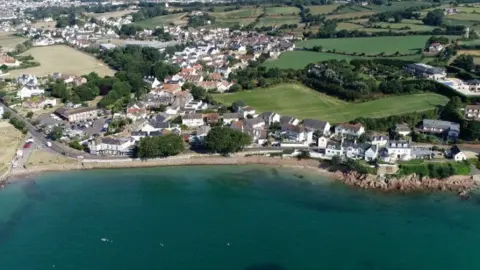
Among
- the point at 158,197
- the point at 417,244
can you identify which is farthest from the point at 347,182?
the point at 158,197

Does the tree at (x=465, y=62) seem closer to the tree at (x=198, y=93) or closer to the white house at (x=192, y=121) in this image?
the tree at (x=198, y=93)

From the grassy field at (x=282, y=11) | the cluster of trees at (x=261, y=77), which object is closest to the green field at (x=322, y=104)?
the cluster of trees at (x=261, y=77)

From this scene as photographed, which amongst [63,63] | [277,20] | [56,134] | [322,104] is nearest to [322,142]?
[322,104]

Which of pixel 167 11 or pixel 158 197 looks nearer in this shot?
pixel 158 197

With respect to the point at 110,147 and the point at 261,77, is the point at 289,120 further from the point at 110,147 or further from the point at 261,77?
the point at 261,77

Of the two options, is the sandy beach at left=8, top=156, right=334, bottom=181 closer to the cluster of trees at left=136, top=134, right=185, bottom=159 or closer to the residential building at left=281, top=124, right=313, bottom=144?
the cluster of trees at left=136, top=134, right=185, bottom=159

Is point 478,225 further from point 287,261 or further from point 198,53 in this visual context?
point 198,53
